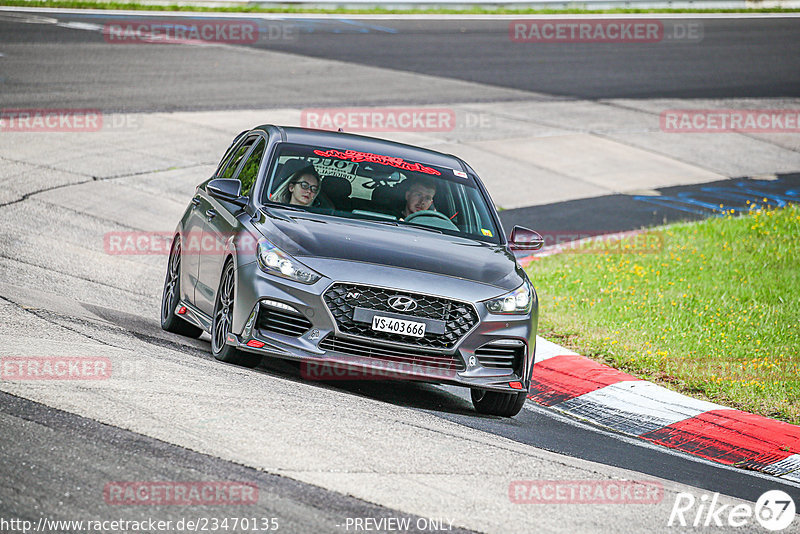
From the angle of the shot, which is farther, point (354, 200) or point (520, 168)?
point (520, 168)

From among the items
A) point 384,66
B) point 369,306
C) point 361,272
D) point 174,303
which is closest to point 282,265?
point 361,272

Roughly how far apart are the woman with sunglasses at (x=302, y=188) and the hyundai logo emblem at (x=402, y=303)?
4.75 feet

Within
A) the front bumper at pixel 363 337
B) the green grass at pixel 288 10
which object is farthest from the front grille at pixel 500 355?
the green grass at pixel 288 10

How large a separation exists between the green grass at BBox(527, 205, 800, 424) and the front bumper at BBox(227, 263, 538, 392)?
2320 millimetres

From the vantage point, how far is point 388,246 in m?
7.67

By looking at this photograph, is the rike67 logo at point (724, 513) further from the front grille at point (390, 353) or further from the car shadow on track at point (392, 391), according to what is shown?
the car shadow on track at point (392, 391)

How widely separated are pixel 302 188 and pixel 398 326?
5.53 feet

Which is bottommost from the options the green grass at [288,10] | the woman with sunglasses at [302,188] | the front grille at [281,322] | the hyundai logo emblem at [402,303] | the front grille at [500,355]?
the front grille at [500,355]

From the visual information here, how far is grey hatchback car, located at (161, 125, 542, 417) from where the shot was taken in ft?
23.8

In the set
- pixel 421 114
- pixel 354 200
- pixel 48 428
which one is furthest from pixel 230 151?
pixel 421 114

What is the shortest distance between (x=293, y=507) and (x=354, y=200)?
379 cm

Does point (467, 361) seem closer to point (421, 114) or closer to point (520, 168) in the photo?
point (520, 168)

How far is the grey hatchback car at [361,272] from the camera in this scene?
23.8 ft

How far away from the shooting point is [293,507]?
16.5 feet
